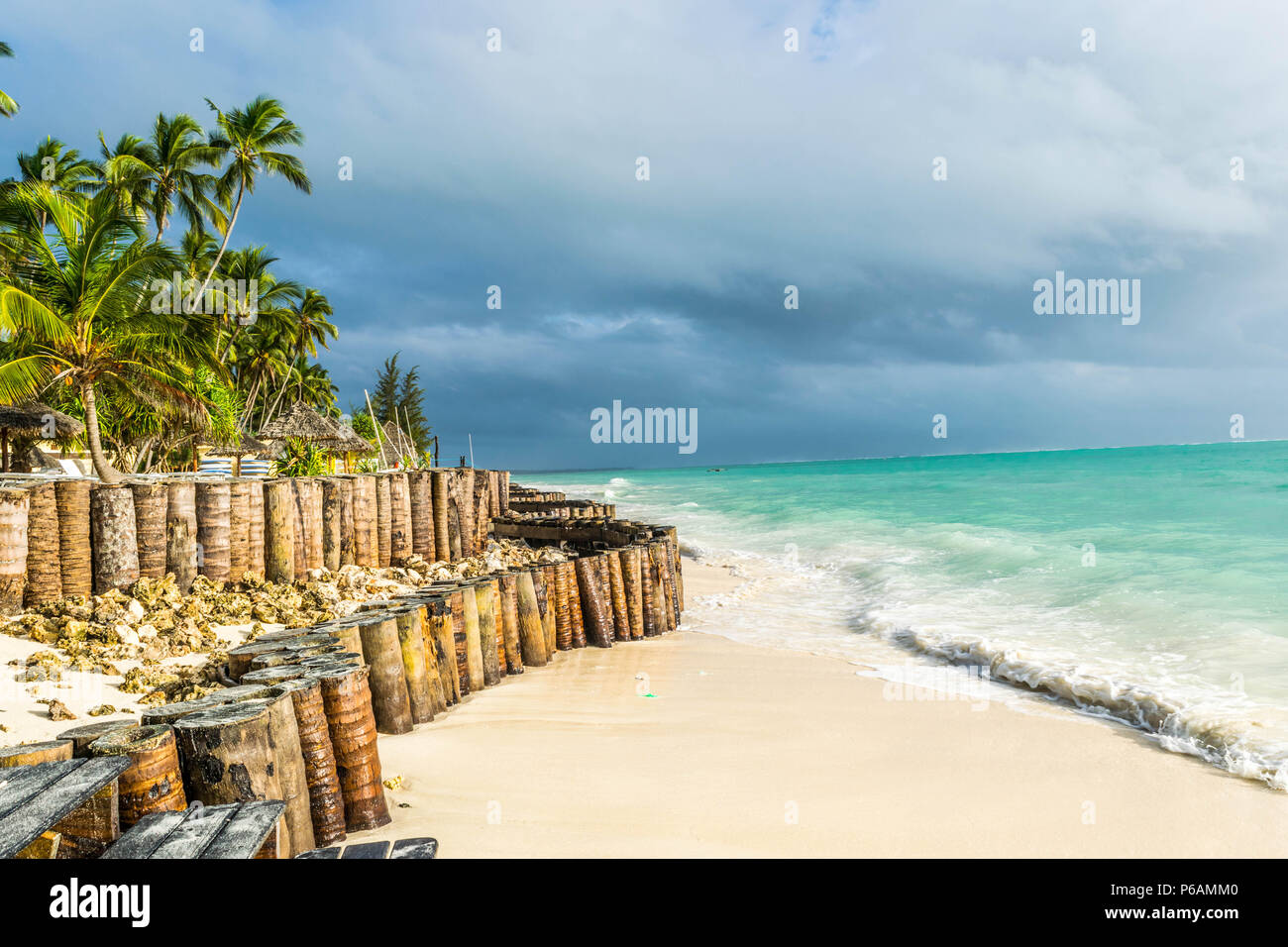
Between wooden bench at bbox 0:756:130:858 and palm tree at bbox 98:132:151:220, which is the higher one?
palm tree at bbox 98:132:151:220

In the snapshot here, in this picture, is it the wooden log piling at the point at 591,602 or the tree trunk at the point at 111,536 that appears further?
the wooden log piling at the point at 591,602

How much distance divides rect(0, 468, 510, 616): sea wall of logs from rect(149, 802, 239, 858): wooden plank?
18.5 feet

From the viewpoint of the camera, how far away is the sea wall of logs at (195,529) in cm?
732

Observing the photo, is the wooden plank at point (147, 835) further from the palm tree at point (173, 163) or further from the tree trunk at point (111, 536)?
the palm tree at point (173, 163)

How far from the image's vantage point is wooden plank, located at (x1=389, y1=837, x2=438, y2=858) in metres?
3.05

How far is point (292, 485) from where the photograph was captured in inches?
386

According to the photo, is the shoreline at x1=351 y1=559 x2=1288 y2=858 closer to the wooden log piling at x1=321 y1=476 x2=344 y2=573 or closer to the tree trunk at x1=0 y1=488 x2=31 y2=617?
the wooden log piling at x1=321 y1=476 x2=344 y2=573

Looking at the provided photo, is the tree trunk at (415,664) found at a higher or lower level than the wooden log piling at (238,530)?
lower

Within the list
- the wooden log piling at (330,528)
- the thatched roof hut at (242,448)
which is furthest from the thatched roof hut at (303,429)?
the wooden log piling at (330,528)

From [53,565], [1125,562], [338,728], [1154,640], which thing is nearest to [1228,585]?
[1125,562]

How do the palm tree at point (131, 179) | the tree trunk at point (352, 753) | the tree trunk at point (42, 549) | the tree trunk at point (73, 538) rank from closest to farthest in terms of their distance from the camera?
the tree trunk at point (352, 753)
the tree trunk at point (42, 549)
the tree trunk at point (73, 538)
the palm tree at point (131, 179)

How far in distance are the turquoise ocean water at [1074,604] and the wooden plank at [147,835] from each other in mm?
7558

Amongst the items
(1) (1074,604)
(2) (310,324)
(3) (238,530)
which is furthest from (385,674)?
(2) (310,324)

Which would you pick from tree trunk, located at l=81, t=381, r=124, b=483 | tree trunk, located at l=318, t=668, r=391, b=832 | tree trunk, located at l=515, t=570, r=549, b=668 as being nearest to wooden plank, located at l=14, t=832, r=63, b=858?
tree trunk, located at l=318, t=668, r=391, b=832
